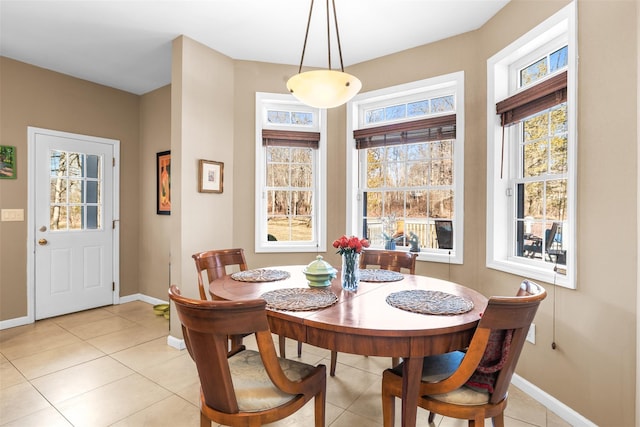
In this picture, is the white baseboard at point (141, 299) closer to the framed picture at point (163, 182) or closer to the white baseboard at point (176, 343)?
the framed picture at point (163, 182)

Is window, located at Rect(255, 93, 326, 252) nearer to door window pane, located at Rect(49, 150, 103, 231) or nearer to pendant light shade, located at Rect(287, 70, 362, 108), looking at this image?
pendant light shade, located at Rect(287, 70, 362, 108)

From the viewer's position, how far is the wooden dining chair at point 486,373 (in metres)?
1.29

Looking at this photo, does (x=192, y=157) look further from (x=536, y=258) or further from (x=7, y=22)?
(x=536, y=258)

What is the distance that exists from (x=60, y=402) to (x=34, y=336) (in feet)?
5.19

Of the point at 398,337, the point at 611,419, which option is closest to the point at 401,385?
the point at 398,337

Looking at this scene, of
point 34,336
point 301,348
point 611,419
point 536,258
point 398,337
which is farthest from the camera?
point 34,336

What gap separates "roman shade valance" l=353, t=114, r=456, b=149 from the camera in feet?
10.2

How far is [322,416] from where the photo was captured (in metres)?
1.57

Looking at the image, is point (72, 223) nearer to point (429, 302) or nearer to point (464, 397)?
point (429, 302)

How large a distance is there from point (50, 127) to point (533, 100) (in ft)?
15.8

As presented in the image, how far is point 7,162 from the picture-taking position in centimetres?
349

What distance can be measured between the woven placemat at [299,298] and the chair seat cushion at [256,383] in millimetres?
304

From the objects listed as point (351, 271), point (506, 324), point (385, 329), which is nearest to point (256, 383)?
point (385, 329)

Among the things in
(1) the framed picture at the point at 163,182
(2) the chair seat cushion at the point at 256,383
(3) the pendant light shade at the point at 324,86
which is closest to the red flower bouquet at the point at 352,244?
(2) the chair seat cushion at the point at 256,383
